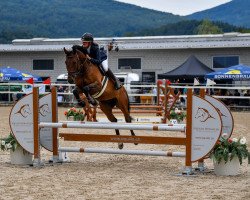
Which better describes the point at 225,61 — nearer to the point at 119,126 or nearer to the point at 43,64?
the point at 43,64

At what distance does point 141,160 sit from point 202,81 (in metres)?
19.4

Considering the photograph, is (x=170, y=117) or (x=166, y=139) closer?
(x=166, y=139)

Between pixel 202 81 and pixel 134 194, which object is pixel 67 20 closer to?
pixel 202 81

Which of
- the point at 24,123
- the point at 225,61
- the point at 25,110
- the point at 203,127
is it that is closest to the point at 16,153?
the point at 24,123

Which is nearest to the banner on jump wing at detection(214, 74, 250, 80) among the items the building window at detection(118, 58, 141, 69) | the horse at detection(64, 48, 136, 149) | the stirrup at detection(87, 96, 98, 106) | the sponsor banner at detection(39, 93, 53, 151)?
the building window at detection(118, 58, 141, 69)

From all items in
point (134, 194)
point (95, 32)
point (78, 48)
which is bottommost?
point (134, 194)

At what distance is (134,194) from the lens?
6547 millimetres

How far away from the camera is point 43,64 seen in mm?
34906

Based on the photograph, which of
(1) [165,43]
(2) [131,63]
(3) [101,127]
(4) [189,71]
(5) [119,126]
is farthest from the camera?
(2) [131,63]

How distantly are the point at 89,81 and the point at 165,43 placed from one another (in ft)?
74.7

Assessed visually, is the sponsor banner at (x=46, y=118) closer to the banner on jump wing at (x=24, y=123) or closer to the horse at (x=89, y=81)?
the banner on jump wing at (x=24, y=123)

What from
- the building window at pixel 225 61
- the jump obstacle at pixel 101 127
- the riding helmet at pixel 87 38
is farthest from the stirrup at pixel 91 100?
the building window at pixel 225 61

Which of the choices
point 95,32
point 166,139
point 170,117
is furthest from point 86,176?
point 95,32

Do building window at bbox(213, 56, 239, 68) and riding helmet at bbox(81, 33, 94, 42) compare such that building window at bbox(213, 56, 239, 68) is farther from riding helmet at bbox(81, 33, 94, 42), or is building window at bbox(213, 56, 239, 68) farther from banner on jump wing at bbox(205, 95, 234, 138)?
banner on jump wing at bbox(205, 95, 234, 138)
